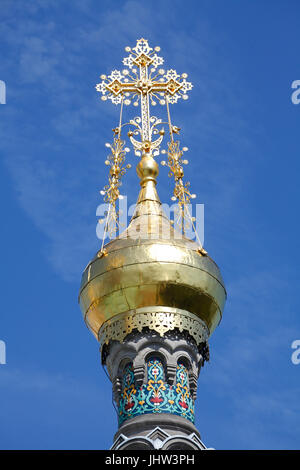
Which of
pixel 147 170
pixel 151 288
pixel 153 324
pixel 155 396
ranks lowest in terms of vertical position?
pixel 155 396

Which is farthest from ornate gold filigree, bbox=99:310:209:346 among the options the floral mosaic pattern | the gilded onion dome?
the floral mosaic pattern

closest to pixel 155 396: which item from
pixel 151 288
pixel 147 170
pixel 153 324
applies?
pixel 153 324

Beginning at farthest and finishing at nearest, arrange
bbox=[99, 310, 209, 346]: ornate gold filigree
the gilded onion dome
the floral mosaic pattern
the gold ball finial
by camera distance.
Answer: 1. the gold ball finial
2. the gilded onion dome
3. bbox=[99, 310, 209, 346]: ornate gold filigree
4. the floral mosaic pattern

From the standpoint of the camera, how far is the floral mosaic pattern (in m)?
17.6

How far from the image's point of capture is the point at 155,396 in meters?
17.6

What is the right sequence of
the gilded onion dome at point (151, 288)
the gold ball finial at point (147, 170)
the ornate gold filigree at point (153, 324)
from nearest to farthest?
the ornate gold filigree at point (153, 324), the gilded onion dome at point (151, 288), the gold ball finial at point (147, 170)

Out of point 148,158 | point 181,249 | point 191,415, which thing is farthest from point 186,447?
point 148,158

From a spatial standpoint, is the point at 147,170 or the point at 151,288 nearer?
the point at 151,288

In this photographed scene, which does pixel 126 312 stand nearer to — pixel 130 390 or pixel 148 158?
pixel 130 390

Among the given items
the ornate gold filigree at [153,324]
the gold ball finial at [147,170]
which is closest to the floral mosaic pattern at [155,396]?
the ornate gold filigree at [153,324]

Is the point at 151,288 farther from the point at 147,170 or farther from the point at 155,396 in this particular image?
the point at 147,170

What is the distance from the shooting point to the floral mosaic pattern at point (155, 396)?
17562 mm

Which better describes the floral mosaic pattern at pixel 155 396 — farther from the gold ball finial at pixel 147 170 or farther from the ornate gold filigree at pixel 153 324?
the gold ball finial at pixel 147 170

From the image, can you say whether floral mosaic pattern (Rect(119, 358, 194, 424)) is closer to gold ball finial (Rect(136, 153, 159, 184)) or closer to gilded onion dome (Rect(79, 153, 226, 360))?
gilded onion dome (Rect(79, 153, 226, 360))
